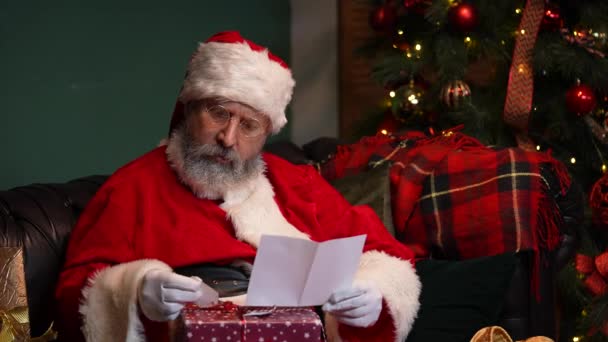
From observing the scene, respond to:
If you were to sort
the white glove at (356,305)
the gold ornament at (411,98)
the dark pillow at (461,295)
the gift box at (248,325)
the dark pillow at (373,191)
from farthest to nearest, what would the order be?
1. the gold ornament at (411,98)
2. the dark pillow at (373,191)
3. the dark pillow at (461,295)
4. the white glove at (356,305)
5. the gift box at (248,325)

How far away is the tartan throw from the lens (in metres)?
2.78

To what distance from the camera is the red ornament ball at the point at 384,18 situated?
354cm

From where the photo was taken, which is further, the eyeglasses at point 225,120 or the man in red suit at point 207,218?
the eyeglasses at point 225,120

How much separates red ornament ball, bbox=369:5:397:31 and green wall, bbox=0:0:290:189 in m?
0.59

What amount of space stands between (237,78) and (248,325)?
0.71m

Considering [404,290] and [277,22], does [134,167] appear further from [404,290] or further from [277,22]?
[277,22]

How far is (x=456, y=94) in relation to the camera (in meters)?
3.40

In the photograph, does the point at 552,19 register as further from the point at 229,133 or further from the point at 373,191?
the point at 229,133

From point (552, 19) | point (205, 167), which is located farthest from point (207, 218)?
point (552, 19)

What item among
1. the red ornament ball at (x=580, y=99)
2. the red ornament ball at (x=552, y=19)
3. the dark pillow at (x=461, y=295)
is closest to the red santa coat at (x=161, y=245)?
the dark pillow at (x=461, y=295)

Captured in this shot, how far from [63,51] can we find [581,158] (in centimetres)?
183

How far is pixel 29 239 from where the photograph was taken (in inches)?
91.0

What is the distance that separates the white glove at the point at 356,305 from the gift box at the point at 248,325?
15 centimetres

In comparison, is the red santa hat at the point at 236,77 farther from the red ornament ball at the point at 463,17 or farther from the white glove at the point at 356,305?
the red ornament ball at the point at 463,17
